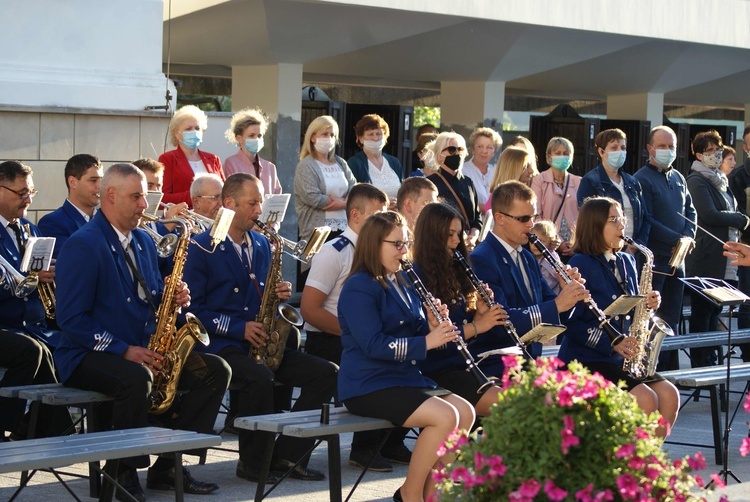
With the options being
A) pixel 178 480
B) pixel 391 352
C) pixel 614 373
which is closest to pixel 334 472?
pixel 391 352

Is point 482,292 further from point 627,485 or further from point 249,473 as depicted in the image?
point 627,485

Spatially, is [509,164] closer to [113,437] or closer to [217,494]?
[217,494]

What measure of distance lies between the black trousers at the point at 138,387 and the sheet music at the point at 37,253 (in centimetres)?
73

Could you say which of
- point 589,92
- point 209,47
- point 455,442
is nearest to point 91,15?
point 209,47

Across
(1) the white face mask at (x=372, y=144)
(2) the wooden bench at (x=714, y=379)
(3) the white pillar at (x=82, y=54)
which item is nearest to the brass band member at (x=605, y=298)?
(2) the wooden bench at (x=714, y=379)

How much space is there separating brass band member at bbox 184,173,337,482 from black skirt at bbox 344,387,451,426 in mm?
832

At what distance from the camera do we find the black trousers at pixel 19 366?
6.11 m

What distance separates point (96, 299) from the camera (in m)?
5.69

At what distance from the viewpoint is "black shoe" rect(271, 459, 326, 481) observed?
6168 mm

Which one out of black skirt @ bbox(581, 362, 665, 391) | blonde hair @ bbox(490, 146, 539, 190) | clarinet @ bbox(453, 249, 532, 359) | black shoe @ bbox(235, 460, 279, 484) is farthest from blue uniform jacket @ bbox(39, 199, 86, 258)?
blonde hair @ bbox(490, 146, 539, 190)

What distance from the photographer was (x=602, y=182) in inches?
365

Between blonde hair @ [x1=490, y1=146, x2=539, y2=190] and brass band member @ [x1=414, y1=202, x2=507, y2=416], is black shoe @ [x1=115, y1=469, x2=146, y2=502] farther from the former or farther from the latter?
blonde hair @ [x1=490, y1=146, x2=539, y2=190]

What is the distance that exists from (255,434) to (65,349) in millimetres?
1036

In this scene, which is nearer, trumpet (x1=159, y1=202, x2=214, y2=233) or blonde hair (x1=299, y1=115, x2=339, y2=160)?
trumpet (x1=159, y1=202, x2=214, y2=233)
